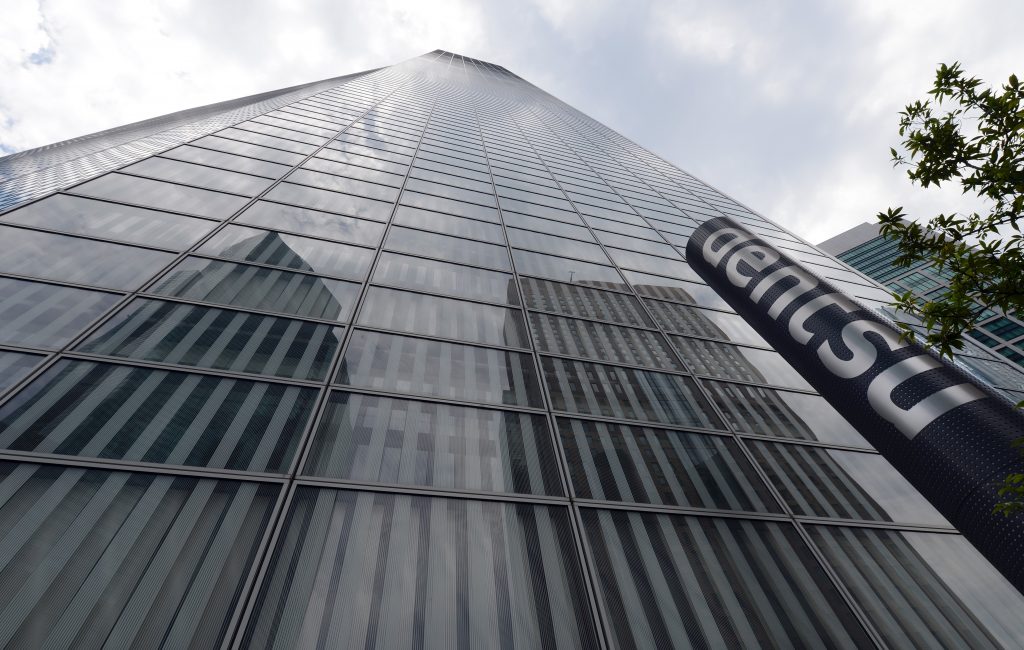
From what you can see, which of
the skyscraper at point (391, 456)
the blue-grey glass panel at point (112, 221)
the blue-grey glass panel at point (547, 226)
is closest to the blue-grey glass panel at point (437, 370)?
the skyscraper at point (391, 456)

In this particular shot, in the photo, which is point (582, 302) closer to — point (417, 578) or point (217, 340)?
point (217, 340)

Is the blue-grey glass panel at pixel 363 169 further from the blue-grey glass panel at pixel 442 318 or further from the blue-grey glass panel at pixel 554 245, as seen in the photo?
the blue-grey glass panel at pixel 442 318

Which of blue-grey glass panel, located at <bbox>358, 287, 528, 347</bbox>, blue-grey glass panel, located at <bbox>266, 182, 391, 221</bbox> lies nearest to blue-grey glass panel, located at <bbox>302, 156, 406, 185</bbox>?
blue-grey glass panel, located at <bbox>266, 182, 391, 221</bbox>

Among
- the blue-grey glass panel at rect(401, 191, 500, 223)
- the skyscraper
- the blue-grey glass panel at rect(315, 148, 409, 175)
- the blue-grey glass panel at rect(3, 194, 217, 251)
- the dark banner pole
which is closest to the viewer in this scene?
the skyscraper

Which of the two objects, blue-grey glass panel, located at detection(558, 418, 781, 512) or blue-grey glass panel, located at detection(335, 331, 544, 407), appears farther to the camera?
blue-grey glass panel, located at detection(335, 331, 544, 407)

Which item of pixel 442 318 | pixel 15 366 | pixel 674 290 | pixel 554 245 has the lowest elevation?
pixel 15 366

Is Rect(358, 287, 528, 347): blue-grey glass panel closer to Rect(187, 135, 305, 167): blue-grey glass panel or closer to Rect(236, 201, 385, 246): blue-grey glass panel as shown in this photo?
Rect(236, 201, 385, 246): blue-grey glass panel

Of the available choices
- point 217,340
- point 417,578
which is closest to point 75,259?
point 217,340

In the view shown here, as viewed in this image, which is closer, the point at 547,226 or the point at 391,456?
the point at 391,456

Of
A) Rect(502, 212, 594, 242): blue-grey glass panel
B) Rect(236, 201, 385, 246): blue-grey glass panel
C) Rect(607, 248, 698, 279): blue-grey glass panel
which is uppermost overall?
Rect(502, 212, 594, 242): blue-grey glass panel

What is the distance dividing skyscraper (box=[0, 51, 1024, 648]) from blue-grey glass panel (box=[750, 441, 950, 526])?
56 millimetres

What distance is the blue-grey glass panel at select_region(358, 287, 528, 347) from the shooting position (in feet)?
27.5

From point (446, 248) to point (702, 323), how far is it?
692cm

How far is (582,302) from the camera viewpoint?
11195 millimetres
